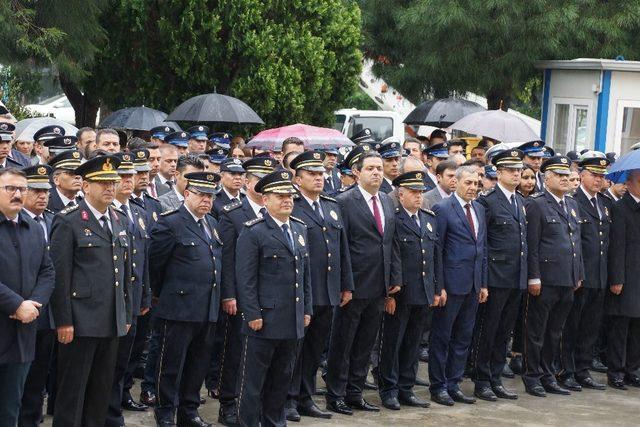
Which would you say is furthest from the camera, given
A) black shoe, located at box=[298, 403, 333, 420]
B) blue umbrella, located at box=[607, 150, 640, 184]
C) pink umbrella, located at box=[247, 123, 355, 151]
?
pink umbrella, located at box=[247, 123, 355, 151]

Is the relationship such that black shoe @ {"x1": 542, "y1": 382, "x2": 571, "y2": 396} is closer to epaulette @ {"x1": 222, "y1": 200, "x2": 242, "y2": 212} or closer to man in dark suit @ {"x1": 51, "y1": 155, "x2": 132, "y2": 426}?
epaulette @ {"x1": 222, "y1": 200, "x2": 242, "y2": 212}

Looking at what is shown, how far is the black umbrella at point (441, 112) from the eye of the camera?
1758 centimetres

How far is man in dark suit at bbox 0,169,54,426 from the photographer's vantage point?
7.40m

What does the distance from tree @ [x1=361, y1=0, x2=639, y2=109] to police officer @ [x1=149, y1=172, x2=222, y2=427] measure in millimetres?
10953

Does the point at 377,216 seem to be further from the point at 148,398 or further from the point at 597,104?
the point at 597,104

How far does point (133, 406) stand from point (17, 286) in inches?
96.0

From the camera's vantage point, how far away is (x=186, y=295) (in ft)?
29.2

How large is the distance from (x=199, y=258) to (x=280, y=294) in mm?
789

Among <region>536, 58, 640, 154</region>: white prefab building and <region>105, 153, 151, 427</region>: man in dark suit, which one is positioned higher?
<region>536, 58, 640, 154</region>: white prefab building

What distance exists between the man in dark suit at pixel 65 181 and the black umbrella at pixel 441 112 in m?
9.21

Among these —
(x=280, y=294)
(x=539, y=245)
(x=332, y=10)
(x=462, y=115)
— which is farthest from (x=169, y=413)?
(x=332, y=10)

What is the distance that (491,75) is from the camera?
64.1 feet

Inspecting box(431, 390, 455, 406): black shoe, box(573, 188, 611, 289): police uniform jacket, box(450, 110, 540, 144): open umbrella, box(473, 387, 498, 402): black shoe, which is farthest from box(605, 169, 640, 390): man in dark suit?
box(450, 110, 540, 144): open umbrella

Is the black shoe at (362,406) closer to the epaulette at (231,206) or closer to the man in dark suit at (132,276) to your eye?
the epaulette at (231,206)
